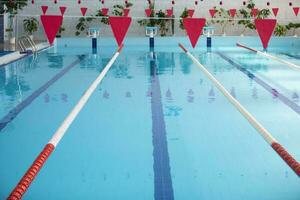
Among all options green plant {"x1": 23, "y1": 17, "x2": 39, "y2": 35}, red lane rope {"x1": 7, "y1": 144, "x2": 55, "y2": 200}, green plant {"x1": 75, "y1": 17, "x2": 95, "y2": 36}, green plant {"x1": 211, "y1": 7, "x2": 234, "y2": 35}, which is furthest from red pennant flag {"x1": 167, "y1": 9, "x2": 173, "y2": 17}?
red lane rope {"x1": 7, "y1": 144, "x2": 55, "y2": 200}

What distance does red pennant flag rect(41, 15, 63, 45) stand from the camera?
719 centimetres

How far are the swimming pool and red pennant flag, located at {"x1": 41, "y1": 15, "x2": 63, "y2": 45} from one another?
70cm

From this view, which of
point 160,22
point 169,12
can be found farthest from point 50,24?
point 169,12

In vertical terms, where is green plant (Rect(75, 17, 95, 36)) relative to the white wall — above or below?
below

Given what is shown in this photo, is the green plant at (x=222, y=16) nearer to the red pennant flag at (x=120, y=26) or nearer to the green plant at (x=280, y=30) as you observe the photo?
the green plant at (x=280, y=30)

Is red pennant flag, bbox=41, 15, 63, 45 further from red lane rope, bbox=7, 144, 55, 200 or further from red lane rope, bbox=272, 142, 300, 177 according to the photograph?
red lane rope, bbox=272, 142, 300, 177

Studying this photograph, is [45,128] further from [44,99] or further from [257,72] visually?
[257,72]

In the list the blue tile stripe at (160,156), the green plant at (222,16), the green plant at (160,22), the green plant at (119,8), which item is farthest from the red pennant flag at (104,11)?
the blue tile stripe at (160,156)

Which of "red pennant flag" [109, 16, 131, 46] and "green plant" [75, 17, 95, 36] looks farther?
"green plant" [75, 17, 95, 36]

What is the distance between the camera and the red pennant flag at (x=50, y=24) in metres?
7.19

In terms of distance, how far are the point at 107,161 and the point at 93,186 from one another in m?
0.53

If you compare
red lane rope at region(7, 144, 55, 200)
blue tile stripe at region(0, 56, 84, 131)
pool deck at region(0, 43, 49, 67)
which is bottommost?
blue tile stripe at region(0, 56, 84, 131)

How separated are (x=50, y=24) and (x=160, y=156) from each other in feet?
13.5

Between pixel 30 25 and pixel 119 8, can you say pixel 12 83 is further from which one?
pixel 119 8
